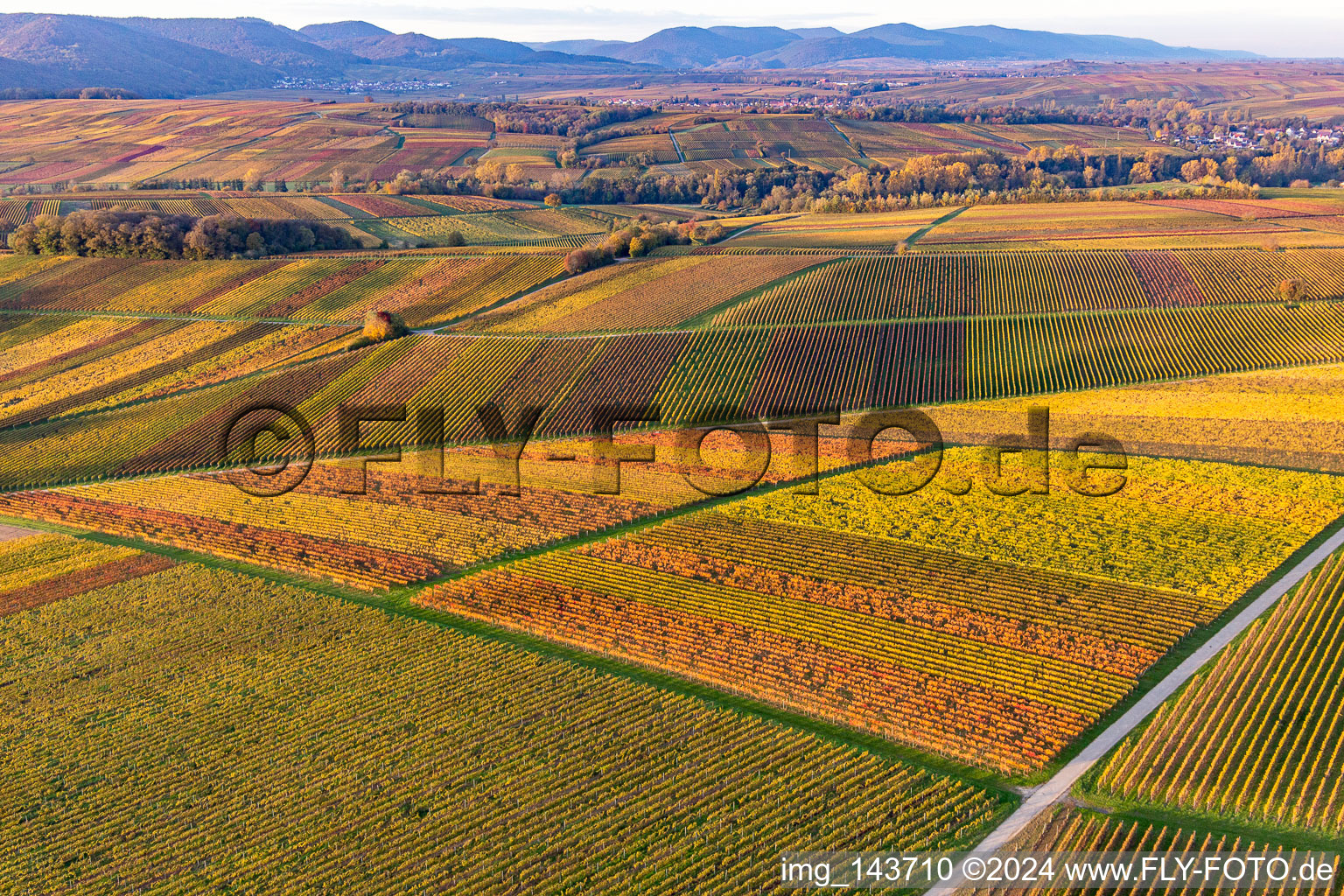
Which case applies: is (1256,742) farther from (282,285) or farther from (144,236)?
(144,236)

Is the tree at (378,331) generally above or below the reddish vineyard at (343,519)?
above

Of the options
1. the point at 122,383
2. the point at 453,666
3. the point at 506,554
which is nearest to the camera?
the point at 453,666

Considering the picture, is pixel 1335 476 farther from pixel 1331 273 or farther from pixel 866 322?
pixel 1331 273

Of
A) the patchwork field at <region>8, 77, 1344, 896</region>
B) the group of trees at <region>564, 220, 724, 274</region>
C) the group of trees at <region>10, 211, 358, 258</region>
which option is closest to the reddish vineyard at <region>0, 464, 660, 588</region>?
the patchwork field at <region>8, 77, 1344, 896</region>

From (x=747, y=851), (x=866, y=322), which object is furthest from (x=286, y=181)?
(x=747, y=851)

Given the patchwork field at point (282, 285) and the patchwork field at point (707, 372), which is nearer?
the patchwork field at point (707, 372)

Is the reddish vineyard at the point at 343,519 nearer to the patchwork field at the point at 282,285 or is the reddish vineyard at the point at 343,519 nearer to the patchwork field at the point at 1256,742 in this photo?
the patchwork field at the point at 1256,742

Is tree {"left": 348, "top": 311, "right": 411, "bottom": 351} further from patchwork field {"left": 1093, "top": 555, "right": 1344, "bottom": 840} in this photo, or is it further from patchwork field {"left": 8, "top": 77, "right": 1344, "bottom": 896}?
patchwork field {"left": 1093, "top": 555, "right": 1344, "bottom": 840}

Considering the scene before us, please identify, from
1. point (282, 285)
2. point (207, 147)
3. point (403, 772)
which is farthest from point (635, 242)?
point (207, 147)

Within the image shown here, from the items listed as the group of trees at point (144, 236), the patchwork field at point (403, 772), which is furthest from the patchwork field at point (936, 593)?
the group of trees at point (144, 236)
